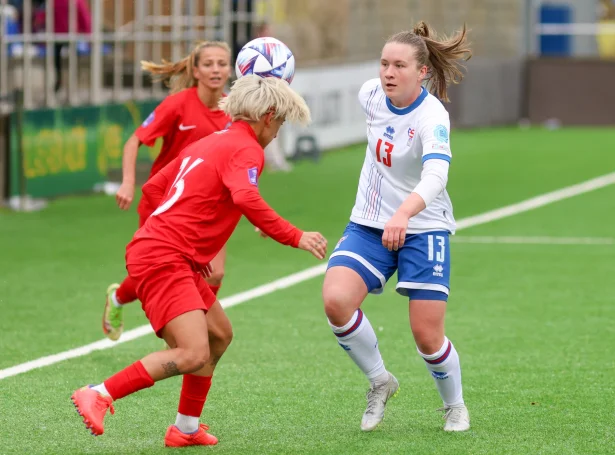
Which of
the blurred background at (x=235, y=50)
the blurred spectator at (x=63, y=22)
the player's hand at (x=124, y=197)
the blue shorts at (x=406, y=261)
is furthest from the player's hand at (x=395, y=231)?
the blurred spectator at (x=63, y=22)

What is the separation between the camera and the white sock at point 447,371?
624cm

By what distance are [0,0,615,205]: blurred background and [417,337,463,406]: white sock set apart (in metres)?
2.06

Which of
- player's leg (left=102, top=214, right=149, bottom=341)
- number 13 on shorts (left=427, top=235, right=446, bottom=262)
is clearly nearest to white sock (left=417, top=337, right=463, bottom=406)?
number 13 on shorts (left=427, top=235, right=446, bottom=262)

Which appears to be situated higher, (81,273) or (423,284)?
(423,284)

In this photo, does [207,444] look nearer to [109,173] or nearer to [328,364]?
[328,364]

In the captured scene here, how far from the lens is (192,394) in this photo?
19.9ft

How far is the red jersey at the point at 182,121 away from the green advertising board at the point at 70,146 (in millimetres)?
6987

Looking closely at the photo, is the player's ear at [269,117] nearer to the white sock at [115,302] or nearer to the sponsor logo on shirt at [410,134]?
the sponsor logo on shirt at [410,134]

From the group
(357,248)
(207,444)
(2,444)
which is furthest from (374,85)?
(2,444)

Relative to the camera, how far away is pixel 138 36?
19.0 metres

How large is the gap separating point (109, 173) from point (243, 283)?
6.66m

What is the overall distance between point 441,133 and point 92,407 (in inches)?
80.7

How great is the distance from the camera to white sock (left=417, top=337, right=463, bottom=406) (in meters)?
6.24

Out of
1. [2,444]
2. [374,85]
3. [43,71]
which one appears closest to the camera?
[2,444]
